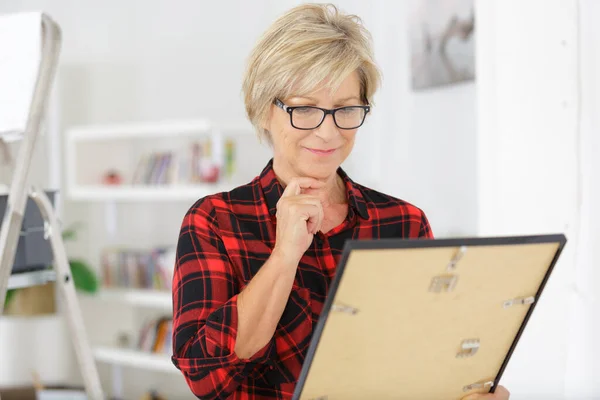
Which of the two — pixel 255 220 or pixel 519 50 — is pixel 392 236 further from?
pixel 519 50

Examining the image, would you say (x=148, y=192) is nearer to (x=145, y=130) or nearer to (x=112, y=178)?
(x=145, y=130)

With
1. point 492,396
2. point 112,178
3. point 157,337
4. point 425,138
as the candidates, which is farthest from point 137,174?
point 492,396

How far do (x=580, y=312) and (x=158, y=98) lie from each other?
314 cm

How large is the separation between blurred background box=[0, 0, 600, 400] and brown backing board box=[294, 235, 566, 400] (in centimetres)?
114

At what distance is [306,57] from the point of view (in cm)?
108

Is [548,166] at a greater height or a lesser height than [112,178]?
greater

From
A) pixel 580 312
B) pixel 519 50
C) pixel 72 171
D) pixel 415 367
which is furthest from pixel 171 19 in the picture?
pixel 415 367

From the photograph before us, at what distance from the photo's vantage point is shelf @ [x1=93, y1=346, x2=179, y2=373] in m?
4.01

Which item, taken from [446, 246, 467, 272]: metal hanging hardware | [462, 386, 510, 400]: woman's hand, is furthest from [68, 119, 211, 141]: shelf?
[446, 246, 467, 272]: metal hanging hardware

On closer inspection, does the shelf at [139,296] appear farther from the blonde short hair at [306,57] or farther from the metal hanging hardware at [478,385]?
the metal hanging hardware at [478,385]

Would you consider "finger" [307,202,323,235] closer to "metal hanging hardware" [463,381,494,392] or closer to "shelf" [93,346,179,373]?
"metal hanging hardware" [463,381,494,392]

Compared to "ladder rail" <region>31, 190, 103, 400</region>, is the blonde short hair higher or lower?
higher

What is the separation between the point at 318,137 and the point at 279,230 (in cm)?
16

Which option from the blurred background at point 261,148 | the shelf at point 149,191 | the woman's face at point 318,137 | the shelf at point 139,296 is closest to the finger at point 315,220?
the woman's face at point 318,137
